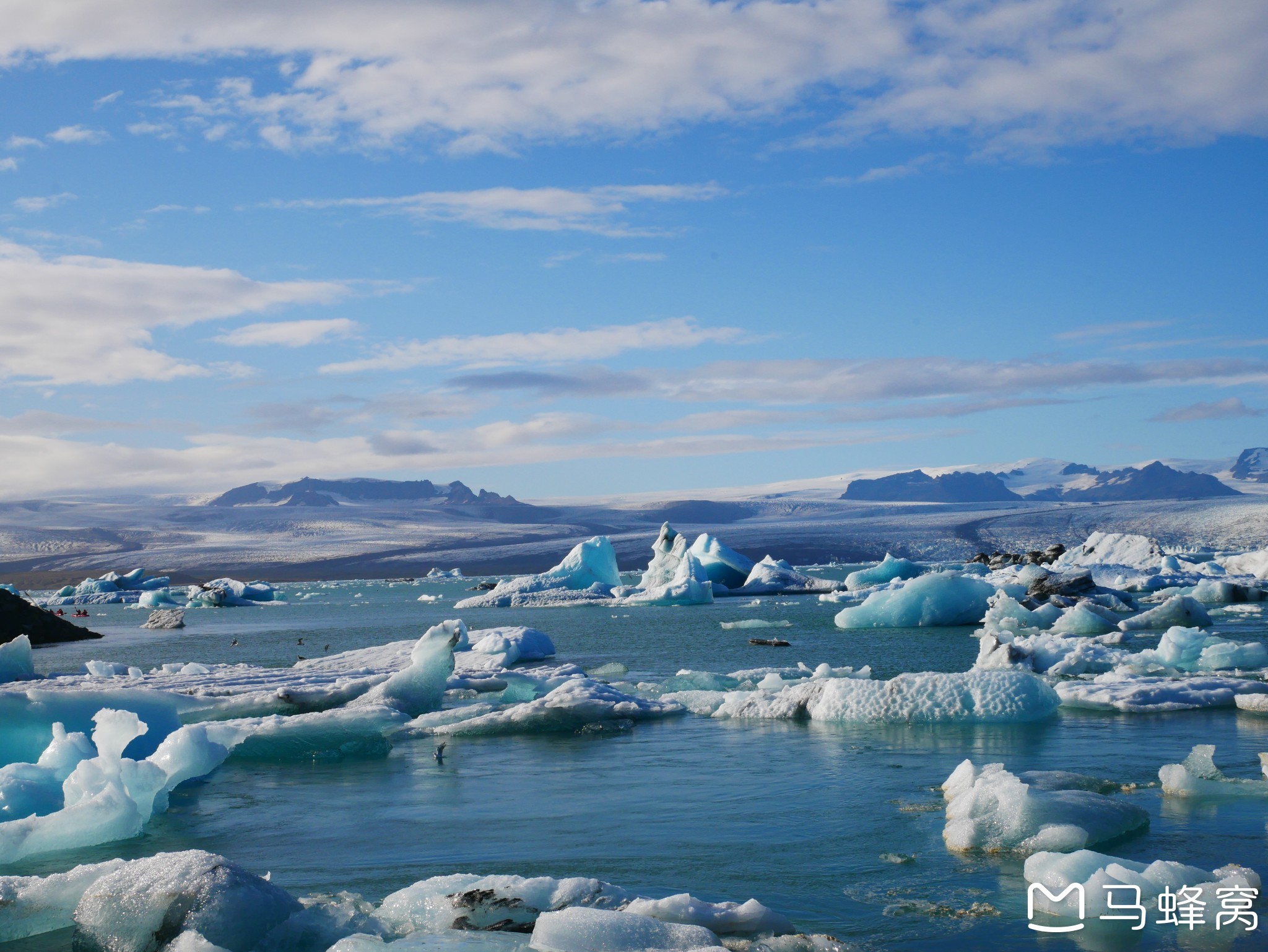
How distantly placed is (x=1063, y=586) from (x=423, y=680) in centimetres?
1810

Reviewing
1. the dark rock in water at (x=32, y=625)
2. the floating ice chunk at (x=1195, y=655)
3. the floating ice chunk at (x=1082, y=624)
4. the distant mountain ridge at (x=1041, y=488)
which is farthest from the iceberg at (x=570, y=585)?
the distant mountain ridge at (x=1041, y=488)

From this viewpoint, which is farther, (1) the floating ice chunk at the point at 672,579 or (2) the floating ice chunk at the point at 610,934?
(1) the floating ice chunk at the point at 672,579

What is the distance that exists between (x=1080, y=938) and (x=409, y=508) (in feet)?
405

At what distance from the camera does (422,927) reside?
4426mm

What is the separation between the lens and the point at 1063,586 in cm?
2456

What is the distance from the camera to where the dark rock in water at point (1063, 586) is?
24.4 meters

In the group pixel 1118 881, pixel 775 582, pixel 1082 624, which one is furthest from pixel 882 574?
pixel 1118 881

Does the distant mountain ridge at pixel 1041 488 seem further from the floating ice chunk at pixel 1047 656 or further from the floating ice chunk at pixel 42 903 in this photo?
the floating ice chunk at pixel 42 903

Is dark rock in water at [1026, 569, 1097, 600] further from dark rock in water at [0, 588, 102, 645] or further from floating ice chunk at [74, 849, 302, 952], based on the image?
floating ice chunk at [74, 849, 302, 952]

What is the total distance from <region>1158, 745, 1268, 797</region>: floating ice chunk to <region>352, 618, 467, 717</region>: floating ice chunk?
20.4 ft

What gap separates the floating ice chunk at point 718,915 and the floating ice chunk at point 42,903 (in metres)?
2.30

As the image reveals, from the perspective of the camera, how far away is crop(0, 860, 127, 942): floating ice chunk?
4.72 m

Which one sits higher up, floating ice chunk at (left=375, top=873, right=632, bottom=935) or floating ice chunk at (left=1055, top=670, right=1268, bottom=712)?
floating ice chunk at (left=375, top=873, right=632, bottom=935)

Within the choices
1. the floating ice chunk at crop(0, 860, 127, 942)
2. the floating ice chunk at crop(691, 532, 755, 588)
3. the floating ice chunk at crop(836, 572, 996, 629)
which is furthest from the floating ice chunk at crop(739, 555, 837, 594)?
the floating ice chunk at crop(0, 860, 127, 942)
